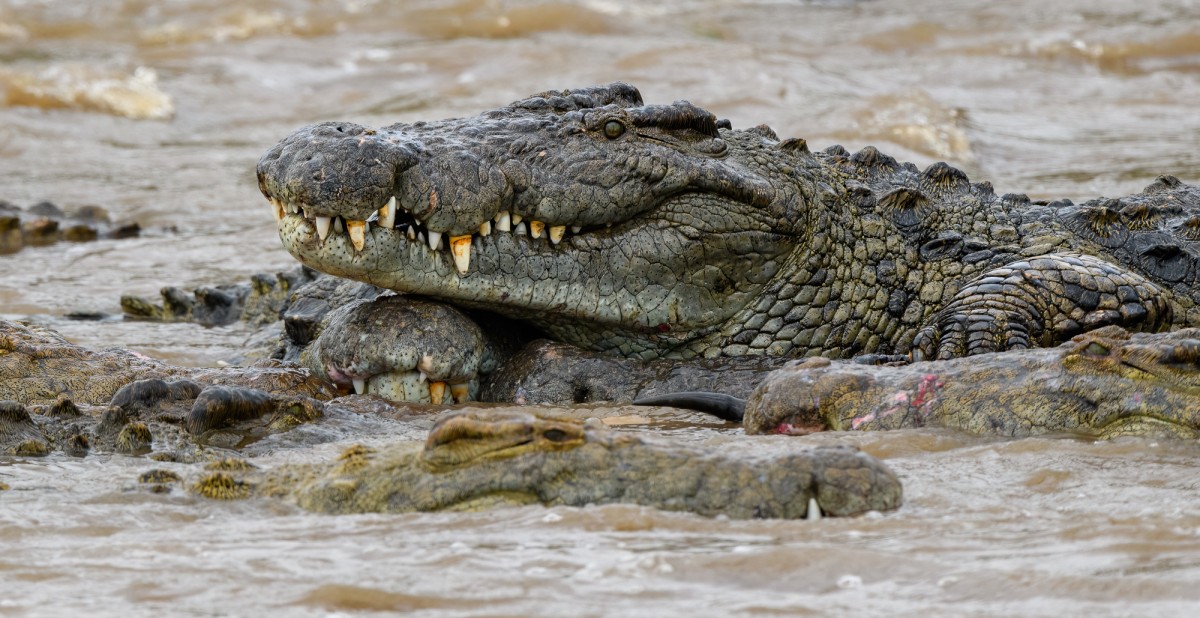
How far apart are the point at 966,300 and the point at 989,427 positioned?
1.22 m

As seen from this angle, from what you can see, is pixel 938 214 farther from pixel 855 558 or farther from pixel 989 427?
pixel 855 558

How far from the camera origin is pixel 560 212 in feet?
18.7

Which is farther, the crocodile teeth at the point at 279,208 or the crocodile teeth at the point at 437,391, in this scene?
the crocodile teeth at the point at 437,391

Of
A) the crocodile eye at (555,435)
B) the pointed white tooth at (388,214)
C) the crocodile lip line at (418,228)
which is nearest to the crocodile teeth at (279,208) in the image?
the crocodile lip line at (418,228)

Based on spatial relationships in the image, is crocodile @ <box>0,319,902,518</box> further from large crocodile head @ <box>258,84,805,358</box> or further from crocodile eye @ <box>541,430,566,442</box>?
large crocodile head @ <box>258,84,805,358</box>

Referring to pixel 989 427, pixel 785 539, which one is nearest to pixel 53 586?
pixel 785 539

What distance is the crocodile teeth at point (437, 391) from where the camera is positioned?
583cm

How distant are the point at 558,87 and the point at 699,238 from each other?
36.0 feet

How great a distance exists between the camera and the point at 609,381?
5.89m

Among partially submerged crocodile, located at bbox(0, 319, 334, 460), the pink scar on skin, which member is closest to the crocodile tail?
the pink scar on skin

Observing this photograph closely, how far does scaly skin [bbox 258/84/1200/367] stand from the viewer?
548cm

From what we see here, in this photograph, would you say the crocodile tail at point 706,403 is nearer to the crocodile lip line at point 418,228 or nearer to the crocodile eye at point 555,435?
the crocodile lip line at point 418,228

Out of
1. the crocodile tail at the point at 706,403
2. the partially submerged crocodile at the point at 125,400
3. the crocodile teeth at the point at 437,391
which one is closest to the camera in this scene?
the partially submerged crocodile at the point at 125,400

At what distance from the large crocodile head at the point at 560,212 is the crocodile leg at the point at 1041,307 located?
29.5 inches
